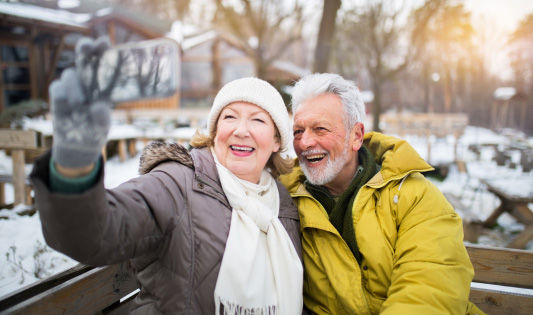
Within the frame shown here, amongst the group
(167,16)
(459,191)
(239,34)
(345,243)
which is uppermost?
(167,16)

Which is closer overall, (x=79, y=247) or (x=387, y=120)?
(x=79, y=247)

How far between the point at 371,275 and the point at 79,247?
57.2 inches

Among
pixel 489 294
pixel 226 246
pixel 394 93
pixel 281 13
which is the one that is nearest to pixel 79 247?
pixel 226 246

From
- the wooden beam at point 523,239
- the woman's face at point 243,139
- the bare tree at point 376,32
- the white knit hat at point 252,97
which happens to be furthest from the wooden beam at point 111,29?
the wooden beam at point 523,239

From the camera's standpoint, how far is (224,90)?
1.86 meters

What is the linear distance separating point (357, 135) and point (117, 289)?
70.4 inches

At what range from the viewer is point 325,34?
5941mm

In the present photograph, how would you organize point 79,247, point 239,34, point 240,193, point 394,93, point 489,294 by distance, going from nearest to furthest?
1. point 79,247
2. point 240,193
3. point 489,294
4. point 239,34
5. point 394,93

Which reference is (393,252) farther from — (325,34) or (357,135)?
(325,34)

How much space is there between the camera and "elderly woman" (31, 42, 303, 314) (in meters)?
0.91

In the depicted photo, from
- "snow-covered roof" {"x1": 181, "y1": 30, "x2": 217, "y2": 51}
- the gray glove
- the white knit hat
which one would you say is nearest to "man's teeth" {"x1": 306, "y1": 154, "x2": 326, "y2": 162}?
the white knit hat

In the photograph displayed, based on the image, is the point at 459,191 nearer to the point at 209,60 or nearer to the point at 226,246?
the point at 226,246

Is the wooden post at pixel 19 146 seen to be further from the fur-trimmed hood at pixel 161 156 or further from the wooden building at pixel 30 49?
the wooden building at pixel 30 49

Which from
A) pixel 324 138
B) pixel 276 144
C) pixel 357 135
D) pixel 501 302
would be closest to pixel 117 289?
pixel 276 144
